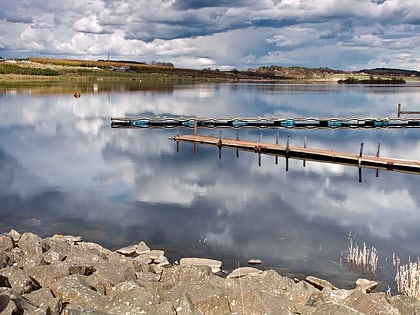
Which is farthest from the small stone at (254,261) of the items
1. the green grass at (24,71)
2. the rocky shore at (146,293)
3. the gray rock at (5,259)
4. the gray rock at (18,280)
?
the green grass at (24,71)

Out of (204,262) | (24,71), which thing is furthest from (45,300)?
(24,71)

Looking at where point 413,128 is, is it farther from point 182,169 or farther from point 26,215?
point 26,215

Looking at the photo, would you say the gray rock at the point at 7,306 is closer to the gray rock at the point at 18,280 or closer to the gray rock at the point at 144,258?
the gray rock at the point at 18,280

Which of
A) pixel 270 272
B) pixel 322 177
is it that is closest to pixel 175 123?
pixel 322 177

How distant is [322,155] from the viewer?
31.4 meters

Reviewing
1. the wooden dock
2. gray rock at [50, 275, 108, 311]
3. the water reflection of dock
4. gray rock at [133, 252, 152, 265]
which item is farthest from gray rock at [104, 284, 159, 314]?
the water reflection of dock

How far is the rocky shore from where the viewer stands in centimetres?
710

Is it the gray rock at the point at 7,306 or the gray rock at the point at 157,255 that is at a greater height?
the gray rock at the point at 7,306

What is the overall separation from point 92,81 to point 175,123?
374 feet

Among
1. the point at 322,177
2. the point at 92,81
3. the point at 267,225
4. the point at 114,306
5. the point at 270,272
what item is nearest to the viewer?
the point at 114,306

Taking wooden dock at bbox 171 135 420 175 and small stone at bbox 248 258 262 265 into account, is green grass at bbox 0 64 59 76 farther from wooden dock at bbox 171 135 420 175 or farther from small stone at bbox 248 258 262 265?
small stone at bbox 248 258 262 265

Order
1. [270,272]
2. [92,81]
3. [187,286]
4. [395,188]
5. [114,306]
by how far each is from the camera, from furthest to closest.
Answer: [92,81] → [395,188] → [270,272] → [187,286] → [114,306]

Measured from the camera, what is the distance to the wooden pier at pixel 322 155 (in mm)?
28000

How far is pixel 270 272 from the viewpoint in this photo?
31.6 ft
